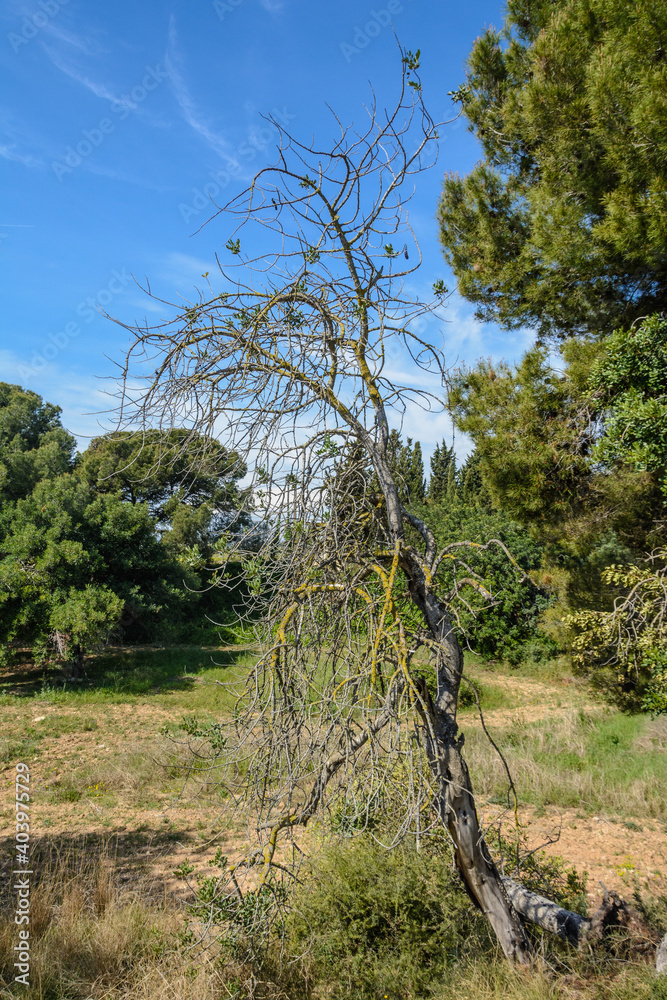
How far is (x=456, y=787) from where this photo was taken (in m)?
2.57

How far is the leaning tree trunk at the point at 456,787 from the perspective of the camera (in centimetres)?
255

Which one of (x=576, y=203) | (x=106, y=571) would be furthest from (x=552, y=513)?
(x=106, y=571)

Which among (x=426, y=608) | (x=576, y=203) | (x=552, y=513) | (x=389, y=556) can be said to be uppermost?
(x=576, y=203)

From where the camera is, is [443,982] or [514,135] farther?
[514,135]

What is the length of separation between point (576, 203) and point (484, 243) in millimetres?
1205

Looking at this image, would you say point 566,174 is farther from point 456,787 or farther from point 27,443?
point 27,443

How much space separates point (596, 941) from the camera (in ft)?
9.91

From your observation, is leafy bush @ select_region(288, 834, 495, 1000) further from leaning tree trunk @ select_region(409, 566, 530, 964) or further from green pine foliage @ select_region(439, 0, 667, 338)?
green pine foliage @ select_region(439, 0, 667, 338)

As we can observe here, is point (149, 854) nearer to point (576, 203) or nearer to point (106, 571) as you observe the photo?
point (576, 203)

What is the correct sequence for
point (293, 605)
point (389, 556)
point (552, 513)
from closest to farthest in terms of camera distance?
point (293, 605) < point (389, 556) < point (552, 513)

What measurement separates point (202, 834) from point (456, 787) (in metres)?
4.22

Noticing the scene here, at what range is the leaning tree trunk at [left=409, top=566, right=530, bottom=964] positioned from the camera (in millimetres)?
2553

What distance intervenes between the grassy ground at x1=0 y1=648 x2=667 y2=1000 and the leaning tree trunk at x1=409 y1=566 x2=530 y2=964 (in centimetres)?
26

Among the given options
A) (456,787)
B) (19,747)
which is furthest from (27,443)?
(456,787)
